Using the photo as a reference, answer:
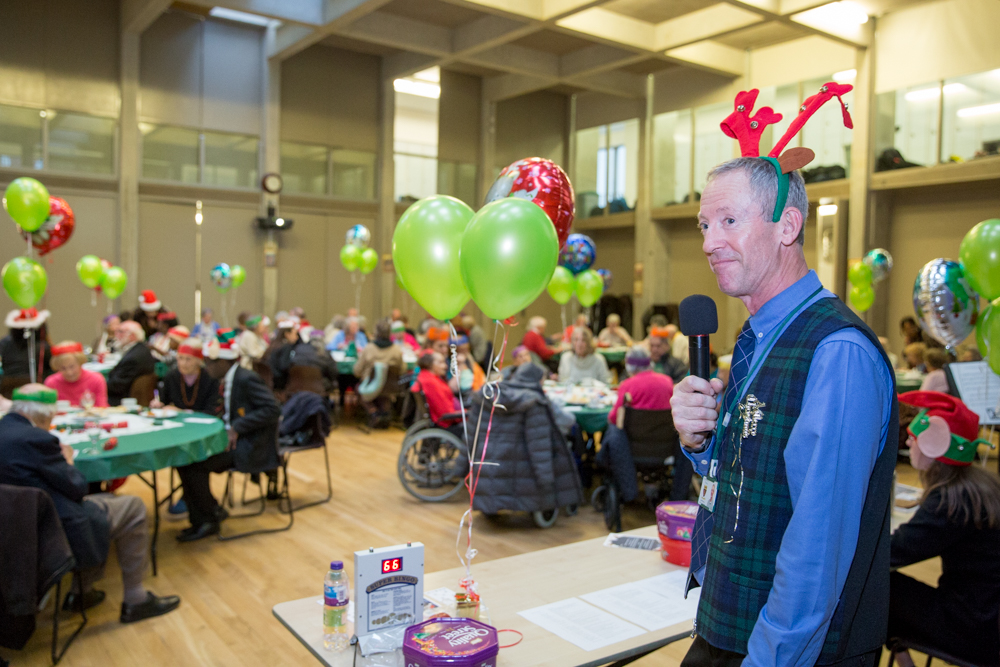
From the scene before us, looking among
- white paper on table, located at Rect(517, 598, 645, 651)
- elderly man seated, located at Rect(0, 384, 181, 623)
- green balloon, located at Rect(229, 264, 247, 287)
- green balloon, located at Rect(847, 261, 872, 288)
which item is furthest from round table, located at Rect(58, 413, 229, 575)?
green balloon, located at Rect(229, 264, 247, 287)

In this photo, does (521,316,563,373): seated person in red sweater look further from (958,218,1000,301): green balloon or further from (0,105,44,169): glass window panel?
(0,105,44,169): glass window panel

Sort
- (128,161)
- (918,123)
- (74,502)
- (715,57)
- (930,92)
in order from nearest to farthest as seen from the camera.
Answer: (74,502) → (930,92) → (918,123) → (128,161) → (715,57)

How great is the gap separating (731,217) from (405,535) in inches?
166

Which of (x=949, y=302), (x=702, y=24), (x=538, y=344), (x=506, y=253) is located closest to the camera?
(x=506, y=253)

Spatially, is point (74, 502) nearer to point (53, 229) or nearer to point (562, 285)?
point (53, 229)

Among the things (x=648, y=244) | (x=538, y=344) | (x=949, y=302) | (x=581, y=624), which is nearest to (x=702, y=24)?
(x=648, y=244)

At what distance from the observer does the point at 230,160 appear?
12844 millimetres

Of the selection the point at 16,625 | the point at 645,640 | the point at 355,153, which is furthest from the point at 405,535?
the point at 355,153

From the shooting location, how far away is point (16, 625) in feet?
9.84

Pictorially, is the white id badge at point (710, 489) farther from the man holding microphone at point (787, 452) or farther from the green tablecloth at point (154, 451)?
the green tablecloth at point (154, 451)

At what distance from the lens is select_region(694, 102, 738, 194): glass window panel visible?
1355cm

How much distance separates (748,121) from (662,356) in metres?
4.85

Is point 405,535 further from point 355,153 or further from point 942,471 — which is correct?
point 355,153

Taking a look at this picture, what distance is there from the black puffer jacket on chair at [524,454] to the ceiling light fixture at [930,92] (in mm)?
8606
